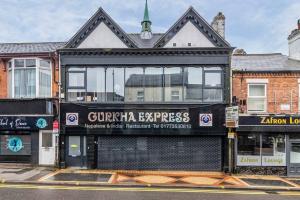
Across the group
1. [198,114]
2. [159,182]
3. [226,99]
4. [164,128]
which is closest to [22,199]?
[159,182]

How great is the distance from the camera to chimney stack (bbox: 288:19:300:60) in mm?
21936

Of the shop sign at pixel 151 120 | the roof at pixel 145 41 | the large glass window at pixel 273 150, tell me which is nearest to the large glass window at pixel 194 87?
the shop sign at pixel 151 120

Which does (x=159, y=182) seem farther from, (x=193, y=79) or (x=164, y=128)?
(x=193, y=79)

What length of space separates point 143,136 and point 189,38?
7.00m

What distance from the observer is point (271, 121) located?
19281mm

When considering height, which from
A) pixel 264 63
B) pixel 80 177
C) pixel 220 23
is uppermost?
pixel 220 23

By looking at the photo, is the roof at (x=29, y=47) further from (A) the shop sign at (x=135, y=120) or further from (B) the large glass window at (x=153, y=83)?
(B) the large glass window at (x=153, y=83)

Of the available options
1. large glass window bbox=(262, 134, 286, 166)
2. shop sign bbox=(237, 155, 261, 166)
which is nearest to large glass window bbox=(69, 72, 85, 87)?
shop sign bbox=(237, 155, 261, 166)

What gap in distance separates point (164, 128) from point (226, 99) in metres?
4.34

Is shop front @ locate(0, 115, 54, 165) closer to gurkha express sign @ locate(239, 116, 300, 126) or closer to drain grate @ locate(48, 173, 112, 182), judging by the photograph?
drain grate @ locate(48, 173, 112, 182)

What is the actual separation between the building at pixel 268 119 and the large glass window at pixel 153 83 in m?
4.71

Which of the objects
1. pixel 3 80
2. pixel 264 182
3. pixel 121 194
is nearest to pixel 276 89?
pixel 264 182

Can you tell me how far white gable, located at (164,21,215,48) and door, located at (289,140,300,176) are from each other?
8.03 meters

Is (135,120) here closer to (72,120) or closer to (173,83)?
(173,83)
